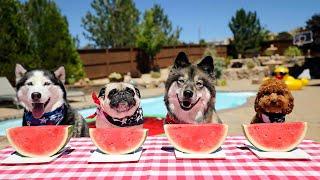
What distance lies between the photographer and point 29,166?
92.0 inches

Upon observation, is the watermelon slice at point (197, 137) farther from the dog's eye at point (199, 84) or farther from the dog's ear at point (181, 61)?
the dog's ear at point (181, 61)

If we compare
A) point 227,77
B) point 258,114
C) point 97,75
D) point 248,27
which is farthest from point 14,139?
point 248,27

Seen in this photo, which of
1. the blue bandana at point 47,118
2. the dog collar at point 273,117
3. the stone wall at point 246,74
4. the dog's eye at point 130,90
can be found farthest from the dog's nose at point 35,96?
the stone wall at point 246,74

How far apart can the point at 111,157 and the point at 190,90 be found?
95cm

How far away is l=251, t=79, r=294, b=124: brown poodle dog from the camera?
9.70 feet

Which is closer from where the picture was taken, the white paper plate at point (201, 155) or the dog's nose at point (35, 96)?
the white paper plate at point (201, 155)

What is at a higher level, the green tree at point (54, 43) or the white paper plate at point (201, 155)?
the green tree at point (54, 43)

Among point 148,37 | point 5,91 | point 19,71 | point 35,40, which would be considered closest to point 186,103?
point 19,71

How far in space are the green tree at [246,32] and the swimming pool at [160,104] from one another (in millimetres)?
28073

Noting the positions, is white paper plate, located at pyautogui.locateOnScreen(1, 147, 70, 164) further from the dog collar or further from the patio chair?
the patio chair

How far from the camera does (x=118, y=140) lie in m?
2.56

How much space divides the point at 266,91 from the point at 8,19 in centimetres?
1395

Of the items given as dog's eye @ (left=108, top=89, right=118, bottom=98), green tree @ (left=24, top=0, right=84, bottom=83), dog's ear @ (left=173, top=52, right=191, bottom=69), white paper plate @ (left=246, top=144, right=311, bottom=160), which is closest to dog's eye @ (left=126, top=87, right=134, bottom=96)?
dog's eye @ (left=108, top=89, right=118, bottom=98)

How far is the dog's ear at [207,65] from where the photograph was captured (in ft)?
10.6
